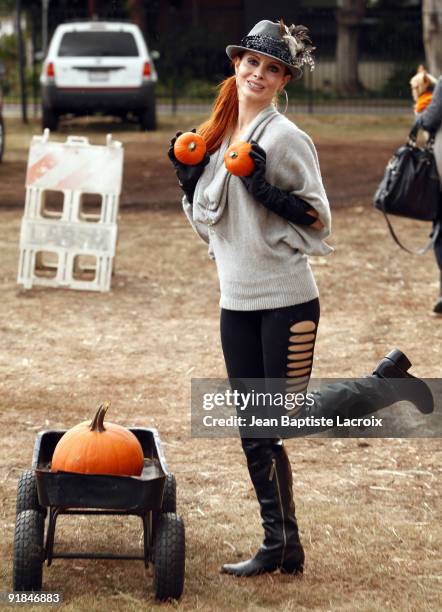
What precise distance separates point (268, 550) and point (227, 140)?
154cm

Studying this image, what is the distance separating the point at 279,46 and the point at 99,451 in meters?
1.60

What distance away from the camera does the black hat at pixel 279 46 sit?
4523mm

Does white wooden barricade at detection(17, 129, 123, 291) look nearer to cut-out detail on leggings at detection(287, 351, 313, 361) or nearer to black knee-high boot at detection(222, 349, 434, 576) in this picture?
black knee-high boot at detection(222, 349, 434, 576)

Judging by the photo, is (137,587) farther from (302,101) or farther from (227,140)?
(302,101)

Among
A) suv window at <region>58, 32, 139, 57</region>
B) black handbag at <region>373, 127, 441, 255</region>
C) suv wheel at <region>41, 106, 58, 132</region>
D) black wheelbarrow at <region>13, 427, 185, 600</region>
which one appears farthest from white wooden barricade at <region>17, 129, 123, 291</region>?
suv window at <region>58, 32, 139, 57</region>

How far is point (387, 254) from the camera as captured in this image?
1228cm

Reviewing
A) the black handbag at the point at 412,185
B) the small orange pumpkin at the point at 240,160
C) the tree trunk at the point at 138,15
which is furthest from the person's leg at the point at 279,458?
the tree trunk at the point at 138,15

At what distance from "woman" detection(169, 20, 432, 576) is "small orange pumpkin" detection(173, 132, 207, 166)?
0.05 meters

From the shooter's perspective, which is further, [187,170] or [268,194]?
[187,170]

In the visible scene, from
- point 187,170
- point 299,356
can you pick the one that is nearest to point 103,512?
point 299,356

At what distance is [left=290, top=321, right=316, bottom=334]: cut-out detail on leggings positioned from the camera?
4578 millimetres

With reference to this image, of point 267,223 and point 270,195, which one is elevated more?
point 270,195

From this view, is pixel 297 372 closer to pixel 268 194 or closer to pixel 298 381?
pixel 298 381

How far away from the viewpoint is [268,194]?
4.43 meters
